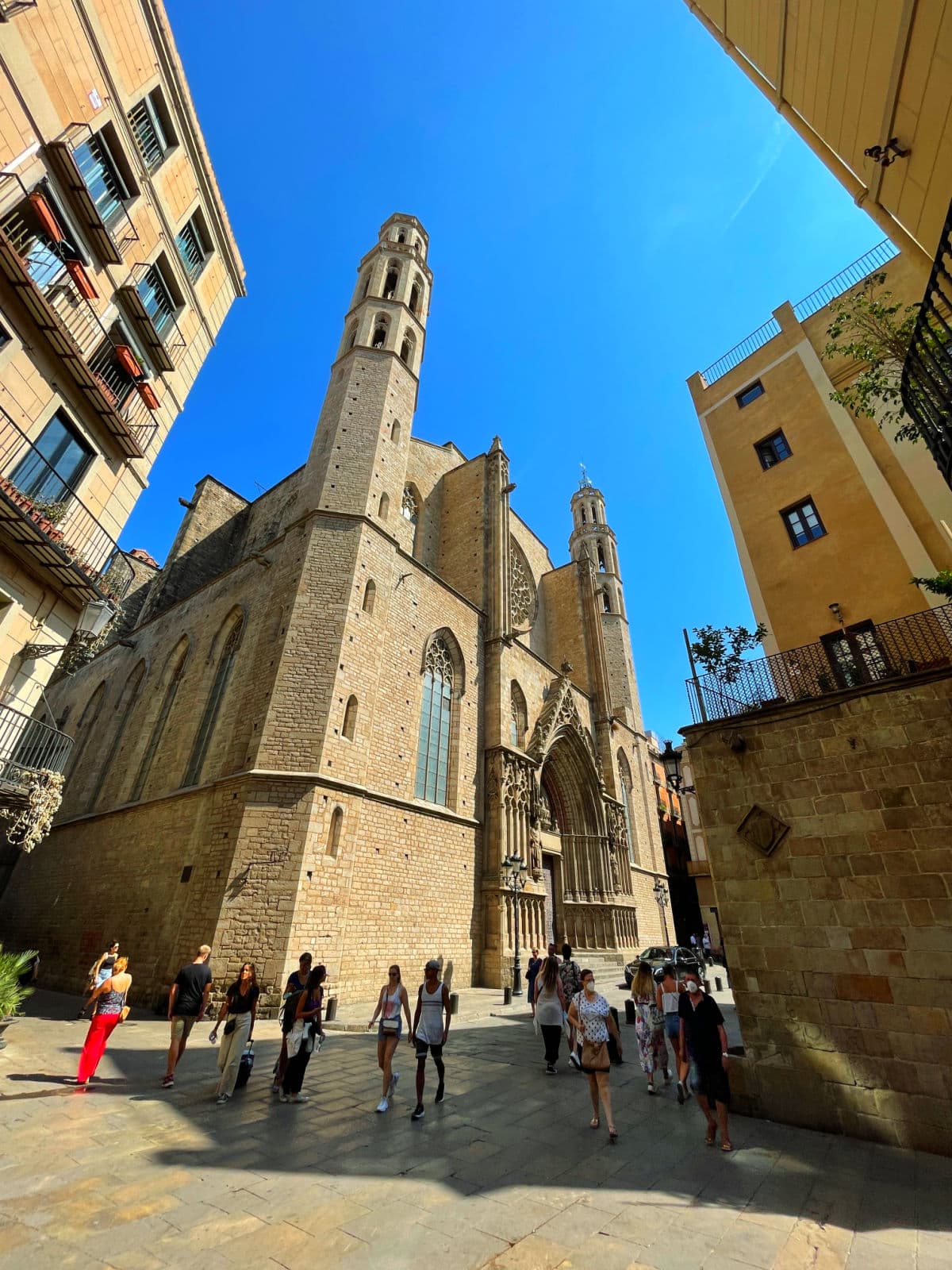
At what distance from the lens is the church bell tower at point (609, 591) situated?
30250 mm

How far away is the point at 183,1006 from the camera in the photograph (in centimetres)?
598

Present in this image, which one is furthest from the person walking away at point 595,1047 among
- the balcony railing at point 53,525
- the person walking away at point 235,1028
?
the balcony railing at point 53,525

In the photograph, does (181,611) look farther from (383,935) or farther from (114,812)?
(383,935)

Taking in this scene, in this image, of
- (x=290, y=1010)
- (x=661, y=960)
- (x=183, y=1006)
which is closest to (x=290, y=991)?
(x=290, y=1010)

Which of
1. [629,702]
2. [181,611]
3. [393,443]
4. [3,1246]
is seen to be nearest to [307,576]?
[393,443]

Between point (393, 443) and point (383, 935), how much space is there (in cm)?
1440

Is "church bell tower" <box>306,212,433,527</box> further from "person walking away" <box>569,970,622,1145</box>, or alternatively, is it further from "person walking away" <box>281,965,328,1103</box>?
"person walking away" <box>569,970,622,1145</box>

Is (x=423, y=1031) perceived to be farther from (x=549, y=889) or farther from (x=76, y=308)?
(x=549, y=889)

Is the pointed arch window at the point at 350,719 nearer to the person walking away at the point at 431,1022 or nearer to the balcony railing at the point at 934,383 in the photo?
the person walking away at the point at 431,1022

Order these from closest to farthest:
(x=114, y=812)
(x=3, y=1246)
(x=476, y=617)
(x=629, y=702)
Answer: (x=3, y=1246)
(x=114, y=812)
(x=476, y=617)
(x=629, y=702)

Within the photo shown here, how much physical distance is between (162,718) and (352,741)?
334 inches

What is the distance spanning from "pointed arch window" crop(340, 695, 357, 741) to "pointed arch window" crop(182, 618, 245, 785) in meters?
4.30

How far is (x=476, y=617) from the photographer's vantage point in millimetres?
19281

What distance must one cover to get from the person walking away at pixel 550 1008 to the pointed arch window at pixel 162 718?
12.8 m
